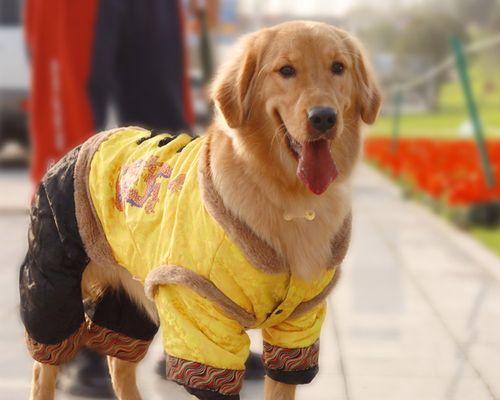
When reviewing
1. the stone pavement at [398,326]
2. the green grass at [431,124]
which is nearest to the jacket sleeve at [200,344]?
the stone pavement at [398,326]

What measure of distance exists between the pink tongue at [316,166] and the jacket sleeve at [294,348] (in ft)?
1.45

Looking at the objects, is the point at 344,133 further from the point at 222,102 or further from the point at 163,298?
the point at 163,298

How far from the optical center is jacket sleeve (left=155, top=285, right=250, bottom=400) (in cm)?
286

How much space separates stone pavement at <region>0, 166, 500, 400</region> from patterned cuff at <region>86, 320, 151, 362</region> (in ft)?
1.03

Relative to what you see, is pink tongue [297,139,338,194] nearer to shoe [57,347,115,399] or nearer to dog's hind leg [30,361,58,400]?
dog's hind leg [30,361,58,400]

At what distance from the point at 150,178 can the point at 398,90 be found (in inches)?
514

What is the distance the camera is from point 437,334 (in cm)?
476

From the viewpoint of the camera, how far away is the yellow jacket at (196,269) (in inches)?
112

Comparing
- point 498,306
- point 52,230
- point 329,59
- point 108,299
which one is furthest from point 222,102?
point 498,306

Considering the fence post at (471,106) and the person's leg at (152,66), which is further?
the fence post at (471,106)

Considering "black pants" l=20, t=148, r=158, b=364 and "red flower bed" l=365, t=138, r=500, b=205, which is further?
"red flower bed" l=365, t=138, r=500, b=205

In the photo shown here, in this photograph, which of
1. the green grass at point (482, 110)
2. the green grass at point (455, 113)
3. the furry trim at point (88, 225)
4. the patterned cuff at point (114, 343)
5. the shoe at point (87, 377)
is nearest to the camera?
the furry trim at point (88, 225)

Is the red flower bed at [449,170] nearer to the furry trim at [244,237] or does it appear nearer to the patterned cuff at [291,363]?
the patterned cuff at [291,363]

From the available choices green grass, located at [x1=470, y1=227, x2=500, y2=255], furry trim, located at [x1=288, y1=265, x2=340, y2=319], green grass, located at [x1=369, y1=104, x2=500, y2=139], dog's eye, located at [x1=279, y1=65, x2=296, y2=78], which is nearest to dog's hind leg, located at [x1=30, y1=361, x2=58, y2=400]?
furry trim, located at [x1=288, y1=265, x2=340, y2=319]
